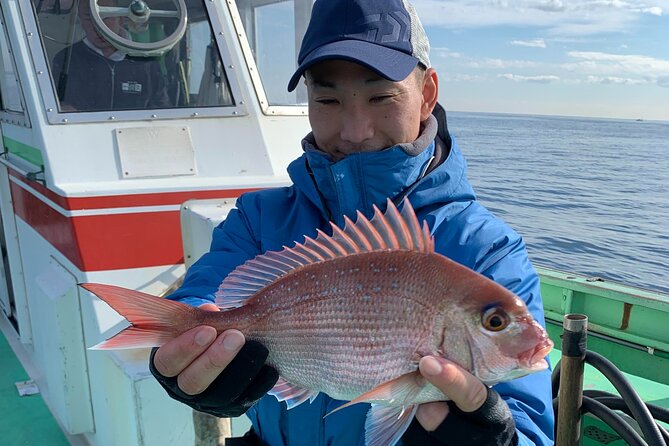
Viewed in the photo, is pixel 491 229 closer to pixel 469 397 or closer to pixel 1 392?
pixel 469 397

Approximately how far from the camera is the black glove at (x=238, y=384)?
1.44 m

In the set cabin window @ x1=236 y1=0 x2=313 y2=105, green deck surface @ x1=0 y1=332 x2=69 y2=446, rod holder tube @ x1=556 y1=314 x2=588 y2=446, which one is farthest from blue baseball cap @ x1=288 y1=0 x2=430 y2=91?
green deck surface @ x1=0 y1=332 x2=69 y2=446

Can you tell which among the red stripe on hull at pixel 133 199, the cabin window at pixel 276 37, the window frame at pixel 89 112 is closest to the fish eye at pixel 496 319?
the red stripe on hull at pixel 133 199

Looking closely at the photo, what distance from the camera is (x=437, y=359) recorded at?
1184mm

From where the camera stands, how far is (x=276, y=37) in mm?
4457

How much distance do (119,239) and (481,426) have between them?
260 centimetres

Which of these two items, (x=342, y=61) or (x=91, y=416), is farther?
(x=91, y=416)

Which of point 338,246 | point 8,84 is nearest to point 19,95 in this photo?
point 8,84

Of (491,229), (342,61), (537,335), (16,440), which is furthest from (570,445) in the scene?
(16,440)

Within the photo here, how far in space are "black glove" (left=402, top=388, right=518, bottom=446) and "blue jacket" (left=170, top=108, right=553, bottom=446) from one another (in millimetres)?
118

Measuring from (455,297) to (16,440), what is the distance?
3.82m

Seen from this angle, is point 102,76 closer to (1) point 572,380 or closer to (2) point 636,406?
(1) point 572,380

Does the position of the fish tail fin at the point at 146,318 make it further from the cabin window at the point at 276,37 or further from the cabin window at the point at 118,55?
the cabin window at the point at 276,37

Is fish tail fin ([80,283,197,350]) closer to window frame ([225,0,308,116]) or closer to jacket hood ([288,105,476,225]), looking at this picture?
jacket hood ([288,105,476,225])
